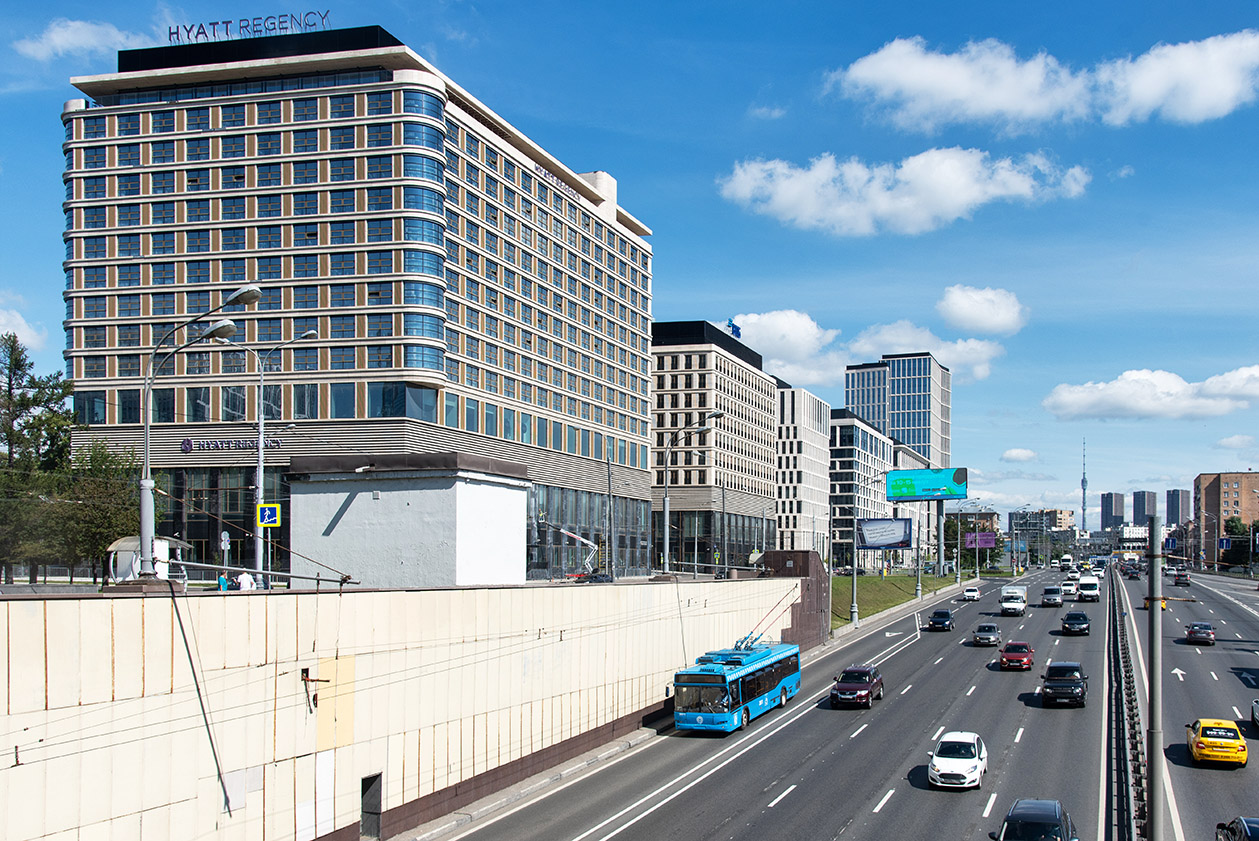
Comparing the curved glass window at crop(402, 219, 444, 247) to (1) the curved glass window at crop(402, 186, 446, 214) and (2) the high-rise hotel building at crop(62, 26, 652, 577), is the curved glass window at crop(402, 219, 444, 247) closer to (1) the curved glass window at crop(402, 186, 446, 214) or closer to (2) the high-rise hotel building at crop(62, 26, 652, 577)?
(2) the high-rise hotel building at crop(62, 26, 652, 577)

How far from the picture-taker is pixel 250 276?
74562mm

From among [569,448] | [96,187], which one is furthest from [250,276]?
[569,448]

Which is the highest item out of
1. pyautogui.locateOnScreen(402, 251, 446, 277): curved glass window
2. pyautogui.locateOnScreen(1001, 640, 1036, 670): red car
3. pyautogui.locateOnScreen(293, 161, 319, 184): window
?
pyautogui.locateOnScreen(293, 161, 319, 184): window

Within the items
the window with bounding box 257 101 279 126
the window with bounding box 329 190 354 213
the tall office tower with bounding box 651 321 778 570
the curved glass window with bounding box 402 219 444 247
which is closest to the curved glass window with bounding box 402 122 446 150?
the curved glass window with bounding box 402 219 444 247

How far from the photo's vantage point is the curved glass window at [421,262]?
239 ft

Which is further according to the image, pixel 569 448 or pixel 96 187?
pixel 569 448

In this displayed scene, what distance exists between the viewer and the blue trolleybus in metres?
38.9

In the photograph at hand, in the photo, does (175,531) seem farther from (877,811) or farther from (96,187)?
(877,811)

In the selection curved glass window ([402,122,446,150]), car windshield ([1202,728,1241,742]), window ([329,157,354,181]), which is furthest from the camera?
window ([329,157,354,181])

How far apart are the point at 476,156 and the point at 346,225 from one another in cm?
1264

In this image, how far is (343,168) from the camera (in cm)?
7356

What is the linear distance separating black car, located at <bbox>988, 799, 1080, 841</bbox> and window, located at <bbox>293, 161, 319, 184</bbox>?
6571 cm

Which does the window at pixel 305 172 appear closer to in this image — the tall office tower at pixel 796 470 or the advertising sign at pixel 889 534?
the advertising sign at pixel 889 534

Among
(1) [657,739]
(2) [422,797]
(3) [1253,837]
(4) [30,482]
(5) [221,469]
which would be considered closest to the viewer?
(3) [1253,837]
